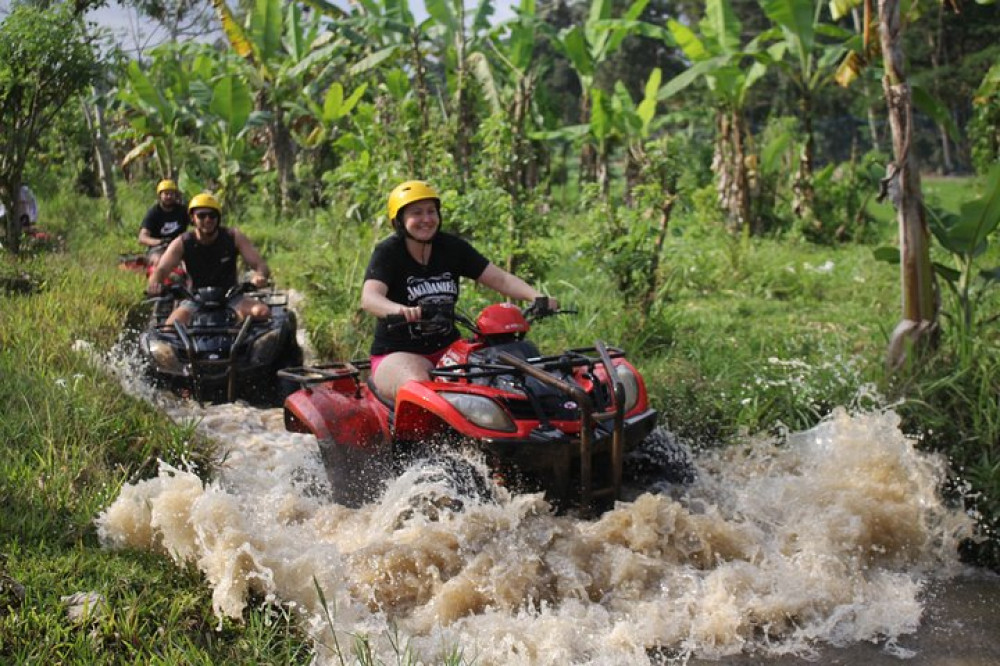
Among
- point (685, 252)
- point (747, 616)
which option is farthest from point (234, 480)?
point (685, 252)

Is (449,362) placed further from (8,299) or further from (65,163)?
(65,163)

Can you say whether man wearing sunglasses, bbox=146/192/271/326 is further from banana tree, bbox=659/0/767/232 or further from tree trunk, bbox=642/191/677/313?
banana tree, bbox=659/0/767/232

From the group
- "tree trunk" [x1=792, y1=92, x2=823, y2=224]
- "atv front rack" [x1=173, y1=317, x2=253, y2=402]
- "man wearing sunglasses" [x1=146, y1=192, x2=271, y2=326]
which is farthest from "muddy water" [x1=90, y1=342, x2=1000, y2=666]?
"tree trunk" [x1=792, y1=92, x2=823, y2=224]

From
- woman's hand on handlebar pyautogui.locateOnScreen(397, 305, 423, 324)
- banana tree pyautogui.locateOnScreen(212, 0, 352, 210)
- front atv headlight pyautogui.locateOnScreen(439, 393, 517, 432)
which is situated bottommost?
front atv headlight pyautogui.locateOnScreen(439, 393, 517, 432)

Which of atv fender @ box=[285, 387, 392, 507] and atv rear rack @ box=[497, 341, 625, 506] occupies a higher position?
atv rear rack @ box=[497, 341, 625, 506]

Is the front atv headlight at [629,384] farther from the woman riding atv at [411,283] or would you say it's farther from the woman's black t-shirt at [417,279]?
the woman's black t-shirt at [417,279]

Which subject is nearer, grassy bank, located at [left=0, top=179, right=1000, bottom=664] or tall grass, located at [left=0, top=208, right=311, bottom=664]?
tall grass, located at [left=0, top=208, right=311, bottom=664]

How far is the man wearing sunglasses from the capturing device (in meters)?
8.25

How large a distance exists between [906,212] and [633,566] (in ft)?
8.97

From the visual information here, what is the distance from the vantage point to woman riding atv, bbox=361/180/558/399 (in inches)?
200

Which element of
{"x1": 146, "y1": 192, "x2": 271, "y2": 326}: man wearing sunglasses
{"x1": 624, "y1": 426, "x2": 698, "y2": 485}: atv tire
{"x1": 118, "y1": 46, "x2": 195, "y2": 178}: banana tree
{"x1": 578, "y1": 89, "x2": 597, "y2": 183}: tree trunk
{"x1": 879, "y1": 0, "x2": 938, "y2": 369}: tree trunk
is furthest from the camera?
{"x1": 578, "y1": 89, "x2": 597, "y2": 183}: tree trunk

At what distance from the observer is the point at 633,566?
430 cm

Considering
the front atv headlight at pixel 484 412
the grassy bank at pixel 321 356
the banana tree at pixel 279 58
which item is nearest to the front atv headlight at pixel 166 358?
the grassy bank at pixel 321 356

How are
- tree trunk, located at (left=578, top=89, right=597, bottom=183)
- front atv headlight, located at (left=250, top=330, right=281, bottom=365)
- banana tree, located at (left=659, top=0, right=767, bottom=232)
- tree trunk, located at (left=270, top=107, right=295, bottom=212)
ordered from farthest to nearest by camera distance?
tree trunk, located at (left=578, top=89, right=597, bottom=183) → tree trunk, located at (left=270, top=107, right=295, bottom=212) → banana tree, located at (left=659, top=0, right=767, bottom=232) → front atv headlight, located at (left=250, top=330, right=281, bottom=365)
